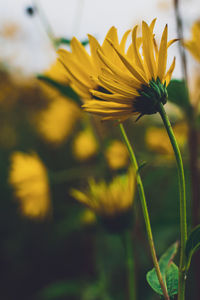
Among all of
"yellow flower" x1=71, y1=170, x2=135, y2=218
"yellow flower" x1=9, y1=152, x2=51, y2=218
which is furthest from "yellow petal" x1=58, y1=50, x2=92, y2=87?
"yellow flower" x1=9, y1=152, x2=51, y2=218

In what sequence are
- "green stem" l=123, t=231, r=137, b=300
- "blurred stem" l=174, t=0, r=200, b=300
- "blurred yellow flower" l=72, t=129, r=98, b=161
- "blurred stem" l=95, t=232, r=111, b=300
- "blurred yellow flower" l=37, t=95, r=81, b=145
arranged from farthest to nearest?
"blurred yellow flower" l=37, t=95, r=81, b=145
"blurred yellow flower" l=72, t=129, r=98, b=161
"blurred stem" l=95, t=232, r=111, b=300
"blurred stem" l=174, t=0, r=200, b=300
"green stem" l=123, t=231, r=137, b=300

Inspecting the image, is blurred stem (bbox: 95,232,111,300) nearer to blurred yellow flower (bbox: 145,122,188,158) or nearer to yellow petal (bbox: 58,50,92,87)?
blurred yellow flower (bbox: 145,122,188,158)

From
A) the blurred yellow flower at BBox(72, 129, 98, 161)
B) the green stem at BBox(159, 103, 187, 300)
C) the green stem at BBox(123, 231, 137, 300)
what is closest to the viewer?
the green stem at BBox(159, 103, 187, 300)

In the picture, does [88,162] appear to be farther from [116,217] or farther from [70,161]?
[116,217]

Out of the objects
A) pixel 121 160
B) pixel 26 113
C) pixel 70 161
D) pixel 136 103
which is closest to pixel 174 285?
pixel 136 103

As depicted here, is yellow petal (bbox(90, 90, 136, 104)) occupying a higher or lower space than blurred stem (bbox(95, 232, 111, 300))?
higher

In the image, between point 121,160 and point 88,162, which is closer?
point 121,160

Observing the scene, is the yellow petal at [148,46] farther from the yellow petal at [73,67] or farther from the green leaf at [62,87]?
the green leaf at [62,87]
